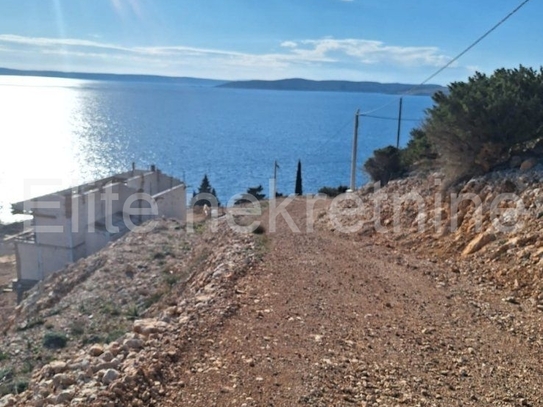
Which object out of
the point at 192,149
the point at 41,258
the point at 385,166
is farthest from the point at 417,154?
the point at 192,149

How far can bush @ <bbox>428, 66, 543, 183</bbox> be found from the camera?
1094 centimetres

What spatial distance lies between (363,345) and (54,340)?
567 cm

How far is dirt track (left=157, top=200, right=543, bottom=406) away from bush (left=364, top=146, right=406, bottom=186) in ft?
24.2

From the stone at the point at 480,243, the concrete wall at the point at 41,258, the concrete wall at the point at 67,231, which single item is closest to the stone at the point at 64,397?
the stone at the point at 480,243

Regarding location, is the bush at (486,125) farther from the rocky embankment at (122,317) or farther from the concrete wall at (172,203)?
the concrete wall at (172,203)

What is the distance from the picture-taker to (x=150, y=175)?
2567cm

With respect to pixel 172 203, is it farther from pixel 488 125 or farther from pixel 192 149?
pixel 192 149

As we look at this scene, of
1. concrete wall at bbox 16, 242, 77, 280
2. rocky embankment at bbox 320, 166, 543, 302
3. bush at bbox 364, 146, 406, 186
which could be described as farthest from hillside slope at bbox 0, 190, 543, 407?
concrete wall at bbox 16, 242, 77, 280

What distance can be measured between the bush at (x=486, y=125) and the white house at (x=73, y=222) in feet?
44.9

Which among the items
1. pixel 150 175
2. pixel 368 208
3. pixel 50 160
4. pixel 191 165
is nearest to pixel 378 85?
pixel 191 165

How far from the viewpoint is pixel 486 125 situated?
11.0 meters

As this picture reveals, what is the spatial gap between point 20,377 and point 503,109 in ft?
34.3

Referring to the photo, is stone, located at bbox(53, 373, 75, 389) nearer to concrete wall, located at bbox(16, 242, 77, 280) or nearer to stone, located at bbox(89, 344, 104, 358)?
stone, located at bbox(89, 344, 104, 358)

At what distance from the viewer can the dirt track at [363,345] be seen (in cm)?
459
